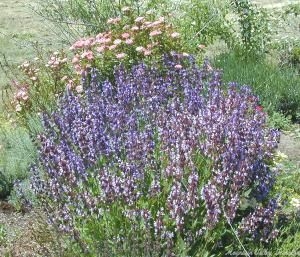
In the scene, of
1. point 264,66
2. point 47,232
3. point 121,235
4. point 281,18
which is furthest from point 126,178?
point 281,18

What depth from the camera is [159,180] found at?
152 inches

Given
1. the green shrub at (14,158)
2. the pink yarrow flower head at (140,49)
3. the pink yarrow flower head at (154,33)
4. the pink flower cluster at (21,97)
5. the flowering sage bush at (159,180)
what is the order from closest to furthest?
the flowering sage bush at (159,180)
the green shrub at (14,158)
the pink yarrow flower head at (140,49)
the pink yarrow flower head at (154,33)
the pink flower cluster at (21,97)

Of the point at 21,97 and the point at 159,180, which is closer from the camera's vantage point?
the point at 159,180

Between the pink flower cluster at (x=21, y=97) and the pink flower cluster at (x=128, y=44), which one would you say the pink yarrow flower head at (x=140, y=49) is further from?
the pink flower cluster at (x=21, y=97)

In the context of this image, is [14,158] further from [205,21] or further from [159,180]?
[205,21]

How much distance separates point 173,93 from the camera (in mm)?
5379

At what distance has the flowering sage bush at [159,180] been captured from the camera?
11.4ft

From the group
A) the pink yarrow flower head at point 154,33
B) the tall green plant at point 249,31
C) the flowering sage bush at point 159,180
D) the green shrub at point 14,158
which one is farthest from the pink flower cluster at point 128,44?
the flowering sage bush at point 159,180

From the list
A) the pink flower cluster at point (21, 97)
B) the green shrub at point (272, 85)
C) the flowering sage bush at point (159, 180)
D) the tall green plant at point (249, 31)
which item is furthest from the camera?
the tall green plant at point (249, 31)

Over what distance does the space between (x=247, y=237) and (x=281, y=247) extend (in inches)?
8.6

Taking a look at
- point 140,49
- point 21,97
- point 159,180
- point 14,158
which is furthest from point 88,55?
point 159,180

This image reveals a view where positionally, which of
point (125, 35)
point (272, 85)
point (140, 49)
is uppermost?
point (125, 35)

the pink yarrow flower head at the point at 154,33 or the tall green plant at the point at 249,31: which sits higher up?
the pink yarrow flower head at the point at 154,33

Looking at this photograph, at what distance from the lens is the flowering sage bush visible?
348 cm
